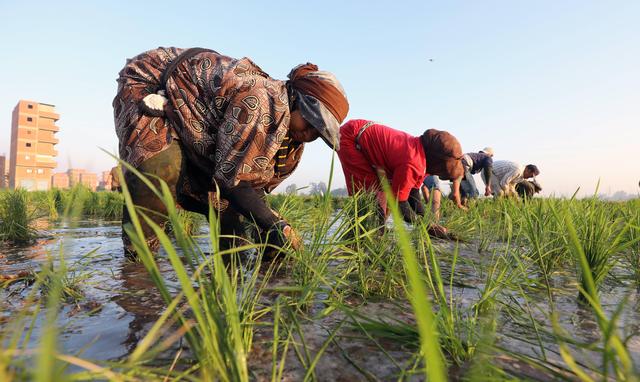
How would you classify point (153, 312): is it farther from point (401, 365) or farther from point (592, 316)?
point (592, 316)

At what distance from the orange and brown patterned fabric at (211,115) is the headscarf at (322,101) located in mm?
105

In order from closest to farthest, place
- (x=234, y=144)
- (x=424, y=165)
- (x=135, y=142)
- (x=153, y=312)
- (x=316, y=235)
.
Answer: (x=153, y=312)
(x=316, y=235)
(x=234, y=144)
(x=135, y=142)
(x=424, y=165)

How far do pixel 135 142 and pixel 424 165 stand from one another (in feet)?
7.25

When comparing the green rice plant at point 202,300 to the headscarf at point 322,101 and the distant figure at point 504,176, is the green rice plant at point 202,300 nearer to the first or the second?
the headscarf at point 322,101

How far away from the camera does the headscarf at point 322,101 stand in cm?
179

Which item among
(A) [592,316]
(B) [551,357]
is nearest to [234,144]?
(B) [551,357]

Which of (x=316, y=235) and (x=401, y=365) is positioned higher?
(x=316, y=235)

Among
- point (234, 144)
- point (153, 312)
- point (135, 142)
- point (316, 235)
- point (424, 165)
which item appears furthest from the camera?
point (424, 165)

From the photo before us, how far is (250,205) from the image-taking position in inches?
69.6

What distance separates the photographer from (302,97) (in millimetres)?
1872

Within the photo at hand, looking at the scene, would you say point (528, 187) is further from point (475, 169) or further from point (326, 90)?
point (326, 90)

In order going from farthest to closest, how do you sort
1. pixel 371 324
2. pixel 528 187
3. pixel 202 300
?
pixel 528 187 → pixel 371 324 → pixel 202 300

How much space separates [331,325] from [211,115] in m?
1.32

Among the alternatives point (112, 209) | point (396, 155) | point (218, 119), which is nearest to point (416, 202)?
point (396, 155)
